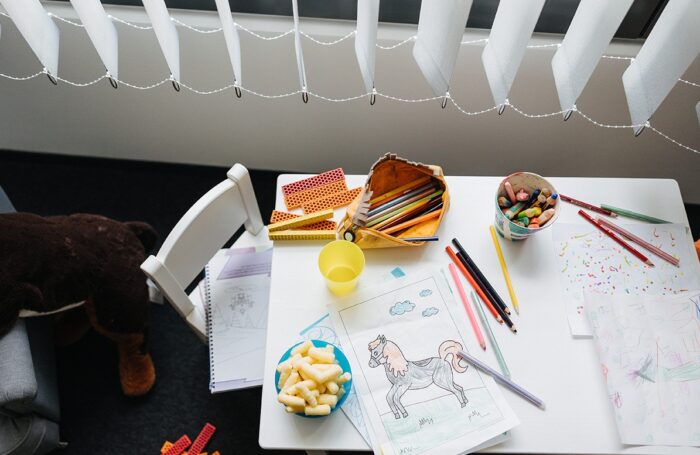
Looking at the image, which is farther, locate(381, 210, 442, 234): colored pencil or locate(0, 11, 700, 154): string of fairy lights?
locate(0, 11, 700, 154): string of fairy lights

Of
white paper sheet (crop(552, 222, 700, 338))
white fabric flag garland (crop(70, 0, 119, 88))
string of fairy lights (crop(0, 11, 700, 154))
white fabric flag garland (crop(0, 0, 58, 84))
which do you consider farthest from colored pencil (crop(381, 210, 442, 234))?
white fabric flag garland (crop(0, 0, 58, 84))

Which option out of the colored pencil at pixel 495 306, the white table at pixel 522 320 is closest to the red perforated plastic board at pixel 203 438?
the white table at pixel 522 320

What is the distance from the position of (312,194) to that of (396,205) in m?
0.17

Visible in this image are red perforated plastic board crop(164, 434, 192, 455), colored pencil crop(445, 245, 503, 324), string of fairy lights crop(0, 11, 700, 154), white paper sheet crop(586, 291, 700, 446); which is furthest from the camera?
red perforated plastic board crop(164, 434, 192, 455)

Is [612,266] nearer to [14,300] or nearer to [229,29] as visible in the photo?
[229,29]

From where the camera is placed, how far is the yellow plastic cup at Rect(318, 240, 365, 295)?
0.93 metres

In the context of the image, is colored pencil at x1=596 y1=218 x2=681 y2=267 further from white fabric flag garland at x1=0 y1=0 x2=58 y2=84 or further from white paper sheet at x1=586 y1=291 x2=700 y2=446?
white fabric flag garland at x1=0 y1=0 x2=58 y2=84

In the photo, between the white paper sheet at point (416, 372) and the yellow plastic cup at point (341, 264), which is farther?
the yellow plastic cup at point (341, 264)

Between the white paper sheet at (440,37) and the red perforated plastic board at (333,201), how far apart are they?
0.27 meters

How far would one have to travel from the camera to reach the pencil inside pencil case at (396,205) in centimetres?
96

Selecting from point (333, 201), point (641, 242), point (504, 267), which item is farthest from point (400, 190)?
point (641, 242)

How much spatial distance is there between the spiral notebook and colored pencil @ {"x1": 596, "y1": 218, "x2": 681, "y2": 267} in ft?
2.27

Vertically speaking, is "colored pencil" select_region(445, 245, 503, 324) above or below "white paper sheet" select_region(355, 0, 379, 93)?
below

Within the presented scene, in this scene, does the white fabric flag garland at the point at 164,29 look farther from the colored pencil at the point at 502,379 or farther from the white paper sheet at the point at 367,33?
the colored pencil at the point at 502,379
